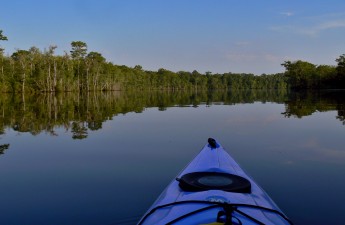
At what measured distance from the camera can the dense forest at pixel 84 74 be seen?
53.8 meters

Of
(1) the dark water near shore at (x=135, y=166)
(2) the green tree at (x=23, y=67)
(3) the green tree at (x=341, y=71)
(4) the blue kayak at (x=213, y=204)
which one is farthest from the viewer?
(3) the green tree at (x=341, y=71)

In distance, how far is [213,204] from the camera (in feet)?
9.53

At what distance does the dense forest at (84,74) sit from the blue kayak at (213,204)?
4615 cm

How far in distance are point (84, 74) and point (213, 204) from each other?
72.5 meters

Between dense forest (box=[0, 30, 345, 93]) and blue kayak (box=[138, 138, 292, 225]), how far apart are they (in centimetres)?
4615

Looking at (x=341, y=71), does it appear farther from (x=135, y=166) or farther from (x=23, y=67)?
(x=135, y=166)

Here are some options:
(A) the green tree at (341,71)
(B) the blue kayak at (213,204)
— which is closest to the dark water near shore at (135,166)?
(B) the blue kayak at (213,204)

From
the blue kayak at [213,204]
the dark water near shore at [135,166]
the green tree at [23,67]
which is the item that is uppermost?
the green tree at [23,67]

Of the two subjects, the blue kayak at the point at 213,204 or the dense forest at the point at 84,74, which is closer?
the blue kayak at the point at 213,204

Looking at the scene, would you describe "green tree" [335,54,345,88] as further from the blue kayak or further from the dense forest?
the blue kayak

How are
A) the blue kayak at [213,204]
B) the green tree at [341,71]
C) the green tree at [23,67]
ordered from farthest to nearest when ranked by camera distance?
the green tree at [341,71]
the green tree at [23,67]
the blue kayak at [213,204]

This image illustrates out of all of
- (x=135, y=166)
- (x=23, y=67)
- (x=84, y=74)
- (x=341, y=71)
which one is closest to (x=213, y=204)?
(x=135, y=166)

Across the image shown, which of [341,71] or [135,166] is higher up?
[341,71]

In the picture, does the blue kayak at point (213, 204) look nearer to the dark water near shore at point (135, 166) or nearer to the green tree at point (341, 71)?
the dark water near shore at point (135, 166)
